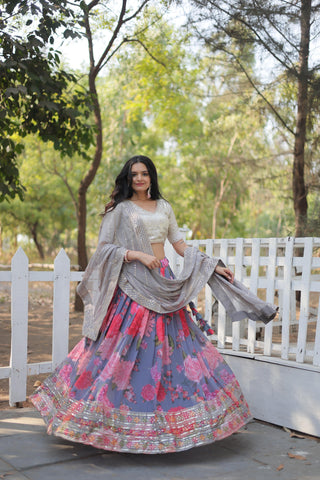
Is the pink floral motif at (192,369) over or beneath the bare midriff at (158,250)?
beneath

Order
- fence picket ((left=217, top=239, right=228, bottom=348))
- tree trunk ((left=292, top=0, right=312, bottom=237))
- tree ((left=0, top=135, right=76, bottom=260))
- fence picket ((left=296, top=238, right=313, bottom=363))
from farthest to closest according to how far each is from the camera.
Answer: tree ((left=0, top=135, right=76, bottom=260)), tree trunk ((left=292, top=0, right=312, bottom=237)), fence picket ((left=217, top=239, right=228, bottom=348)), fence picket ((left=296, top=238, right=313, bottom=363))

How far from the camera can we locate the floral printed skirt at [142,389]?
3246mm

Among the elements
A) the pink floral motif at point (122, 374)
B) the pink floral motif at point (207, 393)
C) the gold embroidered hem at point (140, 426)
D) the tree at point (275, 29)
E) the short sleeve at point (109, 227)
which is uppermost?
the tree at point (275, 29)

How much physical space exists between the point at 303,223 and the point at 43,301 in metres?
7.06

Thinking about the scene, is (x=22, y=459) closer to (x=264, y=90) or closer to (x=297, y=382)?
(x=297, y=382)

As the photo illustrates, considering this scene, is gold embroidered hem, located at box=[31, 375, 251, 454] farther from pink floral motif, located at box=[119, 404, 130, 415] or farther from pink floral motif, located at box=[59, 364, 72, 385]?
pink floral motif, located at box=[59, 364, 72, 385]

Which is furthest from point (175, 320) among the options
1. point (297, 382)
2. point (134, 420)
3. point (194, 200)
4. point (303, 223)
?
point (194, 200)

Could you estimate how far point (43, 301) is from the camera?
13.8 metres

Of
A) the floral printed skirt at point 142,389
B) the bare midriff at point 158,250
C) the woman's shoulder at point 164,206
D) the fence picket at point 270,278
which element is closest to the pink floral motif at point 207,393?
the floral printed skirt at point 142,389

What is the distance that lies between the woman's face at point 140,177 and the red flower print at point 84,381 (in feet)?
4.26

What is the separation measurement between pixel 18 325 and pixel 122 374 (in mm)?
1405

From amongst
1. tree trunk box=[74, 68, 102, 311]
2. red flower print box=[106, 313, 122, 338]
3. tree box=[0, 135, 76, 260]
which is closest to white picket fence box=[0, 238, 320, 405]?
red flower print box=[106, 313, 122, 338]

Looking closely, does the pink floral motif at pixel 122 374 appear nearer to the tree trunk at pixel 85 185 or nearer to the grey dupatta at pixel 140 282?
the grey dupatta at pixel 140 282

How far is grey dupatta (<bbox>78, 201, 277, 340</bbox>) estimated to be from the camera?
3.68 metres
